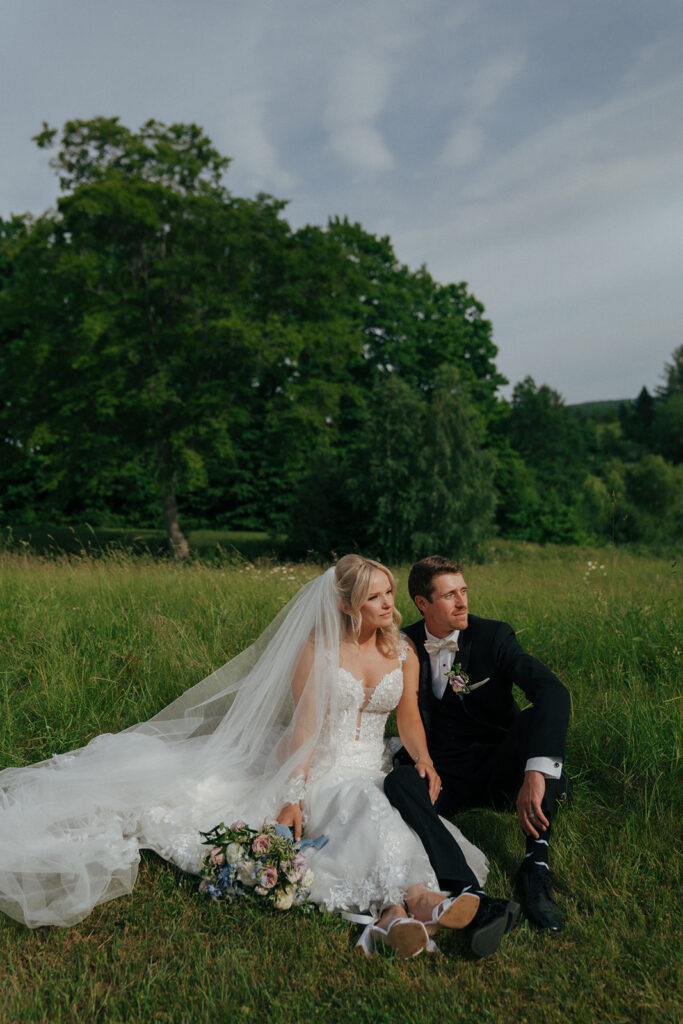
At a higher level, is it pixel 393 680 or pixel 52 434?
pixel 52 434

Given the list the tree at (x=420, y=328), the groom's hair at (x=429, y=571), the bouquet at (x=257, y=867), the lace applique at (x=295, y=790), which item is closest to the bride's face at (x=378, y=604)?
the groom's hair at (x=429, y=571)

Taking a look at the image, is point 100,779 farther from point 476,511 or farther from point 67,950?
point 476,511

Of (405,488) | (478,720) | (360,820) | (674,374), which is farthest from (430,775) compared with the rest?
(674,374)

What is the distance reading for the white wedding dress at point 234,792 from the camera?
131 inches

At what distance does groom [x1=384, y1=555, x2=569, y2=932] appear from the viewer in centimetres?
348

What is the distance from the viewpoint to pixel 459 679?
3.96 m

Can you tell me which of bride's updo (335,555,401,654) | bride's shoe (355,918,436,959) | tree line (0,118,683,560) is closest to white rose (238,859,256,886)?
bride's shoe (355,918,436,959)

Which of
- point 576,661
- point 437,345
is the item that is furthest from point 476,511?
point 576,661

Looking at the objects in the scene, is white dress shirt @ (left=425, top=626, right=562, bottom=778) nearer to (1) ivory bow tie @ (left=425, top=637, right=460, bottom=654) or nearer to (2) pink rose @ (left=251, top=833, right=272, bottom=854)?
(1) ivory bow tie @ (left=425, top=637, right=460, bottom=654)

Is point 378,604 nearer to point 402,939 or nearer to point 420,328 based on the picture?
point 402,939

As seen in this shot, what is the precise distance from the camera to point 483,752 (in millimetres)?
4066

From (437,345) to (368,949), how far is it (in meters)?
26.4

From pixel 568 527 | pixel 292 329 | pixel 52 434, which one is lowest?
pixel 568 527

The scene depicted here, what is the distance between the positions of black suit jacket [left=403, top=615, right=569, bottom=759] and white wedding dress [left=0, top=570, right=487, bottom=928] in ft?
1.15
